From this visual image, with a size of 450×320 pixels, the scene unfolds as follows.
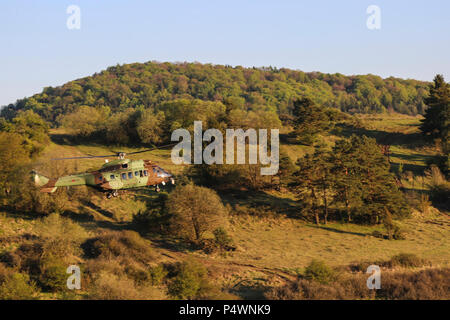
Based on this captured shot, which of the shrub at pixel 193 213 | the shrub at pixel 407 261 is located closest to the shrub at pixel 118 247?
the shrub at pixel 193 213

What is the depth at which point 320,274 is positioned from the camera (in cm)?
3272

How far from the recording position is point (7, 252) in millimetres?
35344

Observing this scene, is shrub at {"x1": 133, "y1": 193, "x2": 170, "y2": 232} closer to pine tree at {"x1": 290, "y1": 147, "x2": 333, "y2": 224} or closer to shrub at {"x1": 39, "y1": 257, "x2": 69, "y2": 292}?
shrub at {"x1": 39, "y1": 257, "x2": 69, "y2": 292}

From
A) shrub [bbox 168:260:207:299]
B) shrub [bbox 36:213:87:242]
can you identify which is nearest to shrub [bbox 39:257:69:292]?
shrub [bbox 36:213:87:242]

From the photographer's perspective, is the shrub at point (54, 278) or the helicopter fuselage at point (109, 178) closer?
the shrub at point (54, 278)

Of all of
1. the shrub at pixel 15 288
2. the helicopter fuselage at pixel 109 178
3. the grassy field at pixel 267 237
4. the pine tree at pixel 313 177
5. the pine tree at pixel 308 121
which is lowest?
the grassy field at pixel 267 237

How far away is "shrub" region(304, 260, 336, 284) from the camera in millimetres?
32375

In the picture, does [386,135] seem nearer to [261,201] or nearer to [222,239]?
[261,201]

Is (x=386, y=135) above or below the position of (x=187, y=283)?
above

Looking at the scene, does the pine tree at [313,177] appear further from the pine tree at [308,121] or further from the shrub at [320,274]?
the pine tree at [308,121]

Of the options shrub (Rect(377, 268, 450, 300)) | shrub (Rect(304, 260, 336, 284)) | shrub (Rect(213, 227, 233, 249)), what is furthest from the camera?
shrub (Rect(213, 227, 233, 249))

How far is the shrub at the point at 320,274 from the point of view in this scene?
1275 inches

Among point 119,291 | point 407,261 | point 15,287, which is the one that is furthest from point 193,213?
point 407,261

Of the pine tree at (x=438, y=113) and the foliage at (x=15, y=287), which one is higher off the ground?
the pine tree at (x=438, y=113)
